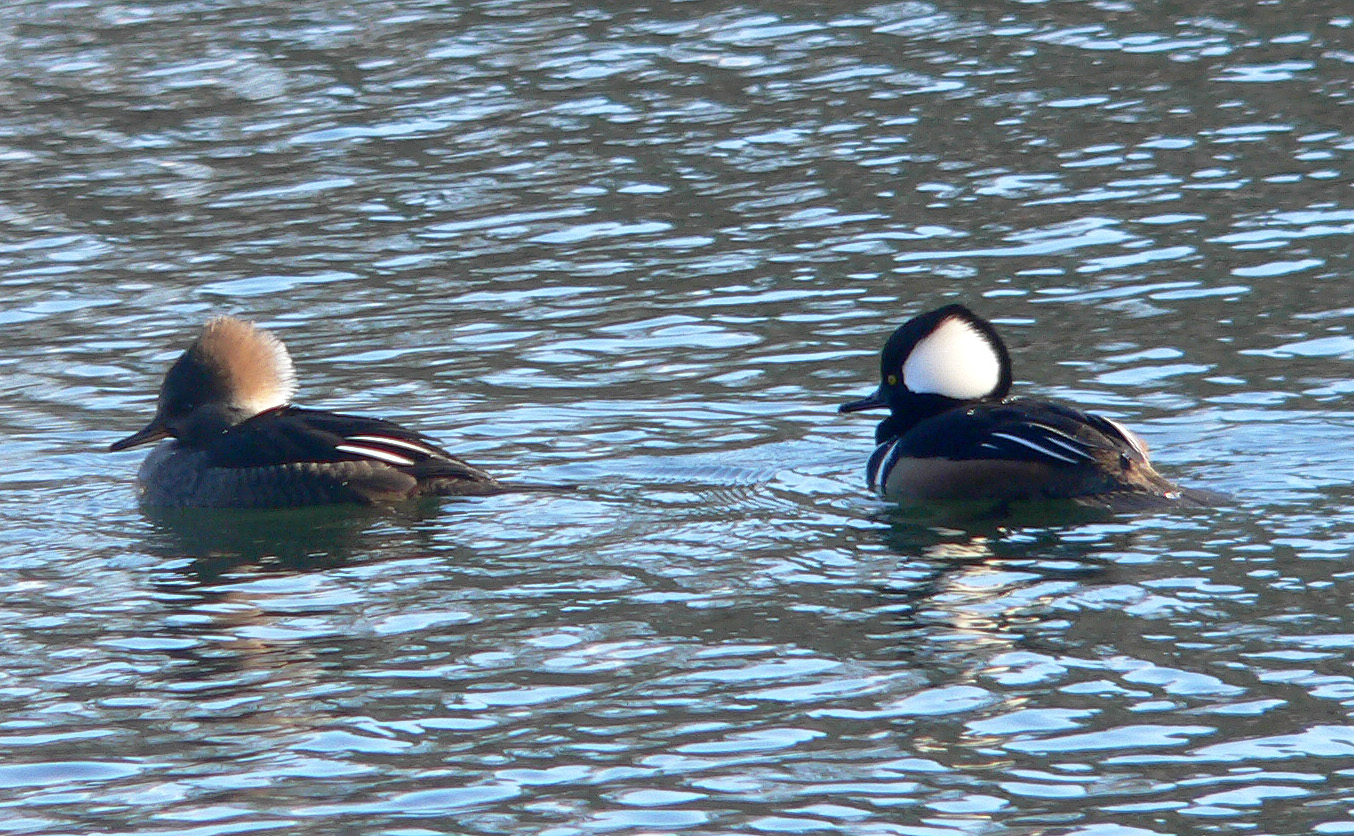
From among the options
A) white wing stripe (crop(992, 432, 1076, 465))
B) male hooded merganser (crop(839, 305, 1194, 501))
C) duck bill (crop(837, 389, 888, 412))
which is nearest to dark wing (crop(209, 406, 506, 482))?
duck bill (crop(837, 389, 888, 412))

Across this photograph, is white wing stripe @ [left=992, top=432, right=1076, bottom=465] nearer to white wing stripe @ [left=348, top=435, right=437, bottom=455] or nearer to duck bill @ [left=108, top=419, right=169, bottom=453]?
white wing stripe @ [left=348, top=435, right=437, bottom=455]

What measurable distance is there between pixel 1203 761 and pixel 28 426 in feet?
21.7

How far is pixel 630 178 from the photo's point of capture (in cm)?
1430

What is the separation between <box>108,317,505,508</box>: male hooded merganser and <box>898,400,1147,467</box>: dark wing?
1.87m

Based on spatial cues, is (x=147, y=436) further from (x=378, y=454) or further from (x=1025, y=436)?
(x=1025, y=436)

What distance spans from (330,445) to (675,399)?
1848 mm

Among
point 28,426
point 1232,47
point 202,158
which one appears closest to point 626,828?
point 28,426

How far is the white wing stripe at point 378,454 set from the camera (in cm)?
908

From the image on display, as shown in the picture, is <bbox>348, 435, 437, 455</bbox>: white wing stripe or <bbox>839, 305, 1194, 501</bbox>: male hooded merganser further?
<bbox>348, 435, 437, 455</bbox>: white wing stripe

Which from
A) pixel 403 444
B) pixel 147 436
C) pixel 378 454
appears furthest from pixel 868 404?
pixel 147 436

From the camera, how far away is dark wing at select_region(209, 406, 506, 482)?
29.8 feet

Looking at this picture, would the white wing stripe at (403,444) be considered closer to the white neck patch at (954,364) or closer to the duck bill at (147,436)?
the duck bill at (147,436)

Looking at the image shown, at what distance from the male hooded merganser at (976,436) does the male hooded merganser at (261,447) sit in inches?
70.0

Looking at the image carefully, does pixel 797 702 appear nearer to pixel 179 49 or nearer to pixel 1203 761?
pixel 1203 761
